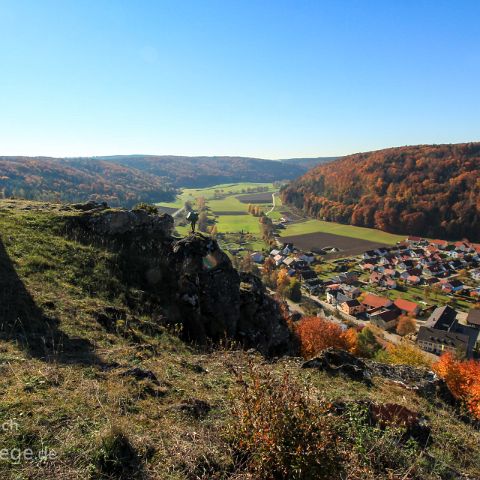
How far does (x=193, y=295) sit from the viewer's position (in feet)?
51.0

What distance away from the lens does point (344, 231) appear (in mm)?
128875

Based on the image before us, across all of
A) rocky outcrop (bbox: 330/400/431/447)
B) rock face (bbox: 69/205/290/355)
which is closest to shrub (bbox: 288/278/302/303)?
rock face (bbox: 69/205/290/355)

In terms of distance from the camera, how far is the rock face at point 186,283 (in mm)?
14654

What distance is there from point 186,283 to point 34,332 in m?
7.40

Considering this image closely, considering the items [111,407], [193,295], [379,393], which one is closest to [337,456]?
[111,407]

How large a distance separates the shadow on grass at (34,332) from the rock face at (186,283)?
12.8 ft

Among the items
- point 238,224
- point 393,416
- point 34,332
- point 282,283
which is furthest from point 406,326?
point 238,224

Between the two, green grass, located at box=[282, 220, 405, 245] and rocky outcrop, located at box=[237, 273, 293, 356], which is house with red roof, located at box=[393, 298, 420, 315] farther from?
rocky outcrop, located at box=[237, 273, 293, 356]

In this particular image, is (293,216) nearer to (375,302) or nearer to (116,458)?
(375,302)

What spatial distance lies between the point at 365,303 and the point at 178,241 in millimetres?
57035

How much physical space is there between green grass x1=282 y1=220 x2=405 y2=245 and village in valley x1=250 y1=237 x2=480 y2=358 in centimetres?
747

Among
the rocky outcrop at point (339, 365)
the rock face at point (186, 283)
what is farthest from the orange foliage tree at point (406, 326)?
the rocky outcrop at point (339, 365)

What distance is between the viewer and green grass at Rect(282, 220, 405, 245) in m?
120

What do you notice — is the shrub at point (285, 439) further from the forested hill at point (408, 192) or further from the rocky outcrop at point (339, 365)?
the forested hill at point (408, 192)
